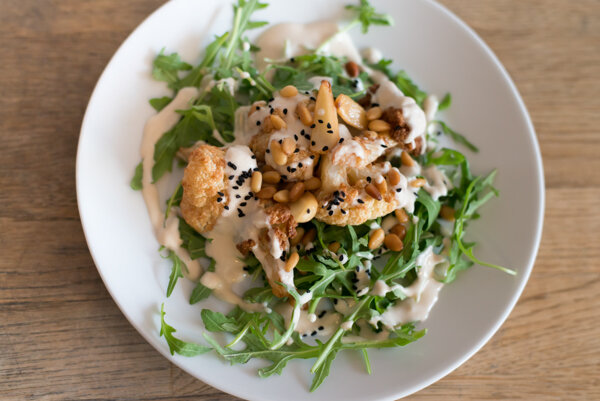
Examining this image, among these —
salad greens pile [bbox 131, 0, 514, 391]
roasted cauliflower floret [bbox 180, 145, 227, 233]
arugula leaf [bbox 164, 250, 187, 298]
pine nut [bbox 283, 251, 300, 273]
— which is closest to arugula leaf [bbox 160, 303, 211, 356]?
salad greens pile [bbox 131, 0, 514, 391]

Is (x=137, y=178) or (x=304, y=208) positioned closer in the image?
(x=304, y=208)

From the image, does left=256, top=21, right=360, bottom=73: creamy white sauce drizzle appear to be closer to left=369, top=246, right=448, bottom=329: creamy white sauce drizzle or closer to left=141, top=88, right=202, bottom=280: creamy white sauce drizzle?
left=141, top=88, right=202, bottom=280: creamy white sauce drizzle

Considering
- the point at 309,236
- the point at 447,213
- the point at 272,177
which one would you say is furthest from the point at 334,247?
the point at 447,213

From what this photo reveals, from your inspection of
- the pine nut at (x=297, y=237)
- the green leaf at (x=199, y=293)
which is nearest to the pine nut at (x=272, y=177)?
the pine nut at (x=297, y=237)

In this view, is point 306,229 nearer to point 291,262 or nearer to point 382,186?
point 291,262

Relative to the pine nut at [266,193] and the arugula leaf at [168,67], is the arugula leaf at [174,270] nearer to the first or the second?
the pine nut at [266,193]

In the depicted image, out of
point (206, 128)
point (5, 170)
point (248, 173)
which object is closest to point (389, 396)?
point (248, 173)

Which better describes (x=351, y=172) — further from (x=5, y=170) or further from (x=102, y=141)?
(x=5, y=170)

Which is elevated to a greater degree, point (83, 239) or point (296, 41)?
point (296, 41)
